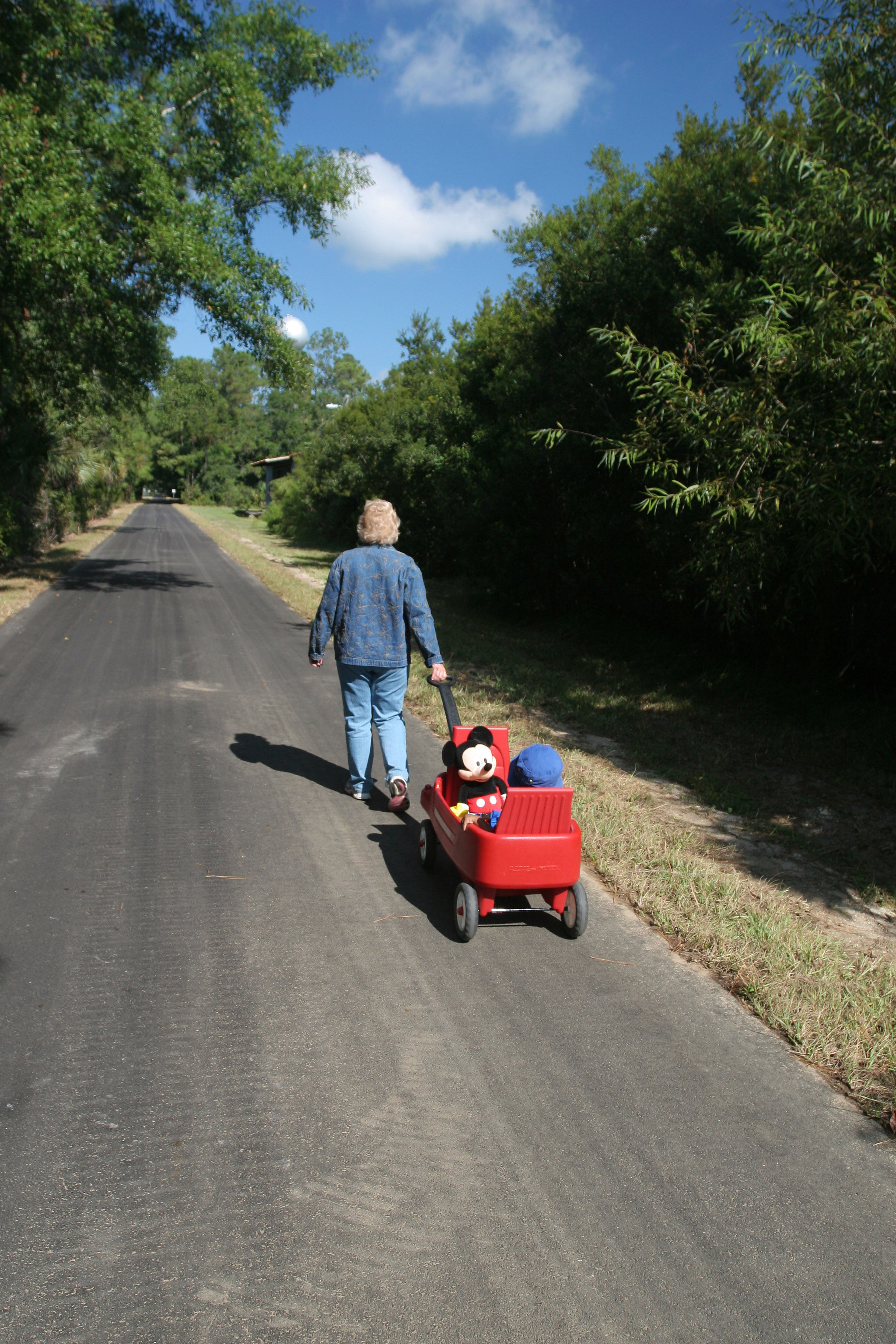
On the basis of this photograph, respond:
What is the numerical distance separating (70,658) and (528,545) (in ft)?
25.1

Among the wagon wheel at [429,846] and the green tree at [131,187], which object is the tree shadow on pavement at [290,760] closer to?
the wagon wheel at [429,846]

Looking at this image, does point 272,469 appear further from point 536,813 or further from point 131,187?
point 536,813

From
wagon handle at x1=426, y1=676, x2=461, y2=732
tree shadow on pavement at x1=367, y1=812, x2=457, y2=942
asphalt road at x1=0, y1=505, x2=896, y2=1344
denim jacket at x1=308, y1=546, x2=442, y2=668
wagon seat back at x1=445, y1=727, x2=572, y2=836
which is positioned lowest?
asphalt road at x1=0, y1=505, x2=896, y2=1344

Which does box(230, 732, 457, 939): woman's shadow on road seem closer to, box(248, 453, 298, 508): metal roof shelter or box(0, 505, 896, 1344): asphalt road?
box(0, 505, 896, 1344): asphalt road

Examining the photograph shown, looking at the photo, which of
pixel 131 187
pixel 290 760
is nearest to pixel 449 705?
pixel 290 760

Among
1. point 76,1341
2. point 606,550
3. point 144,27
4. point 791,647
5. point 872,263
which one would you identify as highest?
point 144,27

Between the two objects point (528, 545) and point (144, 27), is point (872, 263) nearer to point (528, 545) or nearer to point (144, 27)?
point (528, 545)

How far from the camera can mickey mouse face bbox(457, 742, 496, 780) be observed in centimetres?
420

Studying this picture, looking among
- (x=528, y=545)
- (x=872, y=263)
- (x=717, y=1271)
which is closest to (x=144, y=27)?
(x=528, y=545)

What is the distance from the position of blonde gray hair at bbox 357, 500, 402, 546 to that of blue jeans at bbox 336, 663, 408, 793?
2.65ft

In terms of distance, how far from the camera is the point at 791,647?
9.13 m

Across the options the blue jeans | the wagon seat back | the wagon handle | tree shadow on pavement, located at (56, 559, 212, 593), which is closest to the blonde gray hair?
the blue jeans

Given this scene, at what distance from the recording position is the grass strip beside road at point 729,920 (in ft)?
10.8

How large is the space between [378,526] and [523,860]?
8.28 ft
